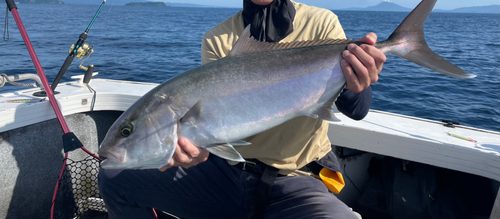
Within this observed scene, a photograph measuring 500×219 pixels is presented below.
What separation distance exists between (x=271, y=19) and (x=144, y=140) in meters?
1.40

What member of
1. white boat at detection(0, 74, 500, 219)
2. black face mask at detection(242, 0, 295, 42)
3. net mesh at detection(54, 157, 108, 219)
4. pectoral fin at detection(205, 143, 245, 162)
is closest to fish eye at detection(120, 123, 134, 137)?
pectoral fin at detection(205, 143, 245, 162)

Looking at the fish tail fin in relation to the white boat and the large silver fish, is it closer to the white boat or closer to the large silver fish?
the large silver fish

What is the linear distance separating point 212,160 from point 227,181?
0.72 feet

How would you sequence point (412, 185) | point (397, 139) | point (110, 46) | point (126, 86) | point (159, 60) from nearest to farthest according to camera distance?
1. point (397, 139)
2. point (412, 185)
3. point (126, 86)
4. point (159, 60)
5. point (110, 46)

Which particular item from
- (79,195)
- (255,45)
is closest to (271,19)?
(255,45)

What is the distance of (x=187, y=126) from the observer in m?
1.89

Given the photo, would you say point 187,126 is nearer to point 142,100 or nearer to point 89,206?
point 142,100

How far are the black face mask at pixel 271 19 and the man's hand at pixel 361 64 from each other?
735 mm

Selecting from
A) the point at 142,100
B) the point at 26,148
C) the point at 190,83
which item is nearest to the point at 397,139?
the point at 190,83

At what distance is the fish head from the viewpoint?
6.18 feet

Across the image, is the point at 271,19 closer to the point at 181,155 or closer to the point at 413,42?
the point at 413,42

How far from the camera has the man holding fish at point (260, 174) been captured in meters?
2.42

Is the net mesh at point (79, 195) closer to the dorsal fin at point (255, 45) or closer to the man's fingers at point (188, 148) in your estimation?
the man's fingers at point (188, 148)

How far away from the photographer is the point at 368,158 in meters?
3.91
